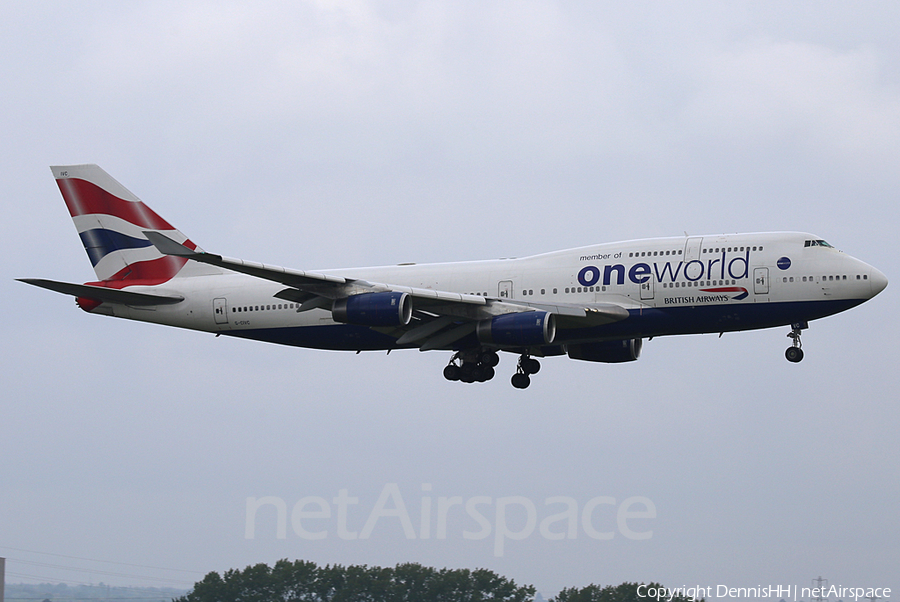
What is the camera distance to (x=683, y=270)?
42781mm

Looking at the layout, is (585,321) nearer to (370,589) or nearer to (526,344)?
(526,344)

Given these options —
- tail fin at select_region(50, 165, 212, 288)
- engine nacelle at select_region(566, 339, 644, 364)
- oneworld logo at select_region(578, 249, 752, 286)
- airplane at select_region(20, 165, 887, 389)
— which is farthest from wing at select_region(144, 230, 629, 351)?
tail fin at select_region(50, 165, 212, 288)

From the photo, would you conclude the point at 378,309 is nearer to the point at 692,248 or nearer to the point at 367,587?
the point at 692,248

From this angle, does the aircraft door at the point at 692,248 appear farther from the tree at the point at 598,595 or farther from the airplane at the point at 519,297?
the tree at the point at 598,595

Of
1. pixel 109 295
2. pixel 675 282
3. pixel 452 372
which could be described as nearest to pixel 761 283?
pixel 675 282

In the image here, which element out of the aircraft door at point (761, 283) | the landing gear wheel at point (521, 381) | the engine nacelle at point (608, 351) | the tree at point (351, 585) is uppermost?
the aircraft door at point (761, 283)

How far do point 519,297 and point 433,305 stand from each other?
4083 mm

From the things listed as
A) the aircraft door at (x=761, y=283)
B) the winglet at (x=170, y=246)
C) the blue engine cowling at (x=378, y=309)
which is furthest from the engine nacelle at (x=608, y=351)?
the winglet at (x=170, y=246)

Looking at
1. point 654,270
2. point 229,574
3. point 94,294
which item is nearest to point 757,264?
point 654,270

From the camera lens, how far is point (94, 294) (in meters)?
48.1

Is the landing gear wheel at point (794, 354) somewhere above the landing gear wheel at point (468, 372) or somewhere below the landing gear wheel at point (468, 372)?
above

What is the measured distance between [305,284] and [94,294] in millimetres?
11301

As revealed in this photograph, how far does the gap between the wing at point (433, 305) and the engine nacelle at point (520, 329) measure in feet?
1.71

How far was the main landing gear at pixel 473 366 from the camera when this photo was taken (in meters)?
47.9
